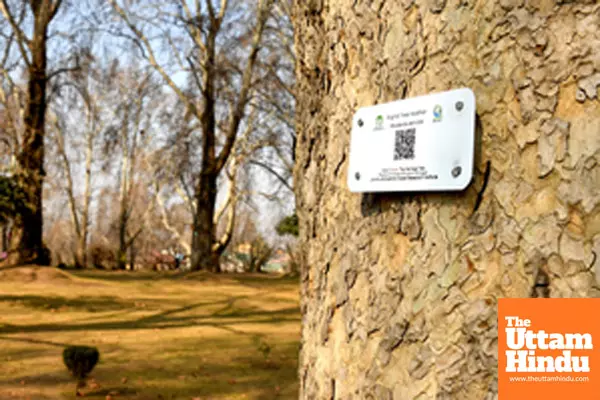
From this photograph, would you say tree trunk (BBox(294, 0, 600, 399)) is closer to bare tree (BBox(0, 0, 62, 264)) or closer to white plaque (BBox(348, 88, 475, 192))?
white plaque (BBox(348, 88, 475, 192))

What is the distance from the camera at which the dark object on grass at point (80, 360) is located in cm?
587

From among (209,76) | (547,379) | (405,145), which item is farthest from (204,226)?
(547,379)

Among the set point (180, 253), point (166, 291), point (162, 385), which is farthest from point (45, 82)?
point (180, 253)

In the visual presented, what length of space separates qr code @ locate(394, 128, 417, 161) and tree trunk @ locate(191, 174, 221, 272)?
1768 cm

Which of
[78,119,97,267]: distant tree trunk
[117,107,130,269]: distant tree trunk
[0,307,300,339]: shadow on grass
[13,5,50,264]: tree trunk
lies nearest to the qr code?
[0,307,300,339]: shadow on grass

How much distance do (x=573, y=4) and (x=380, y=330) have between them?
557mm

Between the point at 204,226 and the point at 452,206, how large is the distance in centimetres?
1802

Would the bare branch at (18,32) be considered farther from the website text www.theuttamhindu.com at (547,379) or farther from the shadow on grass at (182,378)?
the website text www.theuttamhindu.com at (547,379)

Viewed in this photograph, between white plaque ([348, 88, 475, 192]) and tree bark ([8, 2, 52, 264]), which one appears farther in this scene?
tree bark ([8, 2, 52, 264])

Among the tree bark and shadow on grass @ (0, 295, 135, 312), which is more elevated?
the tree bark

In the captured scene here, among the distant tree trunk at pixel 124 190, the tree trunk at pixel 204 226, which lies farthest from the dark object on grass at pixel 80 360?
the distant tree trunk at pixel 124 190

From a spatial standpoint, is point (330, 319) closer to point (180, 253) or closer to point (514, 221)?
point (514, 221)

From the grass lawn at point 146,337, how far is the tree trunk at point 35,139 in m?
1.95

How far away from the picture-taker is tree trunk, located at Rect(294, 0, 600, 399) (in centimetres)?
92
